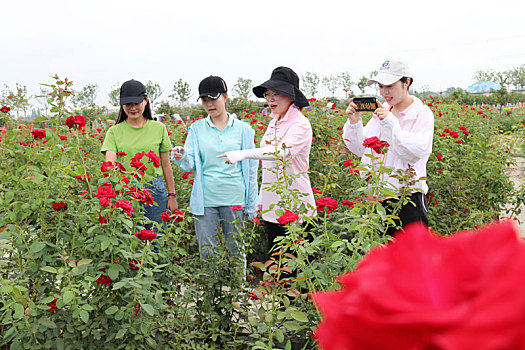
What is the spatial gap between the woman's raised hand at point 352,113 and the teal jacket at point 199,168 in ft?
2.82

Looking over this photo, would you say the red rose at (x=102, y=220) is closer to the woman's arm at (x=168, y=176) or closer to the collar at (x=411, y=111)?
the woman's arm at (x=168, y=176)

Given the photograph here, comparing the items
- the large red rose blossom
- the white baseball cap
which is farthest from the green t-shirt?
the large red rose blossom

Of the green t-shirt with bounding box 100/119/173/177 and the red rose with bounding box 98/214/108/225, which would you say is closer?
the red rose with bounding box 98/214/108/225

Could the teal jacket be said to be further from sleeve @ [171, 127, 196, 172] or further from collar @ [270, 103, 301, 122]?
collar @ [270, 103, 301, 122]

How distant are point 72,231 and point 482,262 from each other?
2.31 metres

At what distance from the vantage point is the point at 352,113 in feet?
9.43

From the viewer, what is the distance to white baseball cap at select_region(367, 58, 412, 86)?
263 cm

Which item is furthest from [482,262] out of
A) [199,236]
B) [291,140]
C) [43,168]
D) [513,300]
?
[199,236]

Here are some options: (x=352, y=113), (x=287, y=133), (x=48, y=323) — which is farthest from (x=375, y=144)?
(x=48, y=323)

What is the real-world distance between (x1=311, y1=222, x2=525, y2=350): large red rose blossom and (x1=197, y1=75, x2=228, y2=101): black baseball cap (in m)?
3.04

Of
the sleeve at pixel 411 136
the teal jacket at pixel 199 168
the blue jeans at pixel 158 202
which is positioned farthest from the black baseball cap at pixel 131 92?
the sleeve at pixel 411 136

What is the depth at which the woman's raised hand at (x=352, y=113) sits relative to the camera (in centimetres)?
283

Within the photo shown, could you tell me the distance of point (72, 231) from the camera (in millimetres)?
2275

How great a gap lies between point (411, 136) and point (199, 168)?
5.15ft
